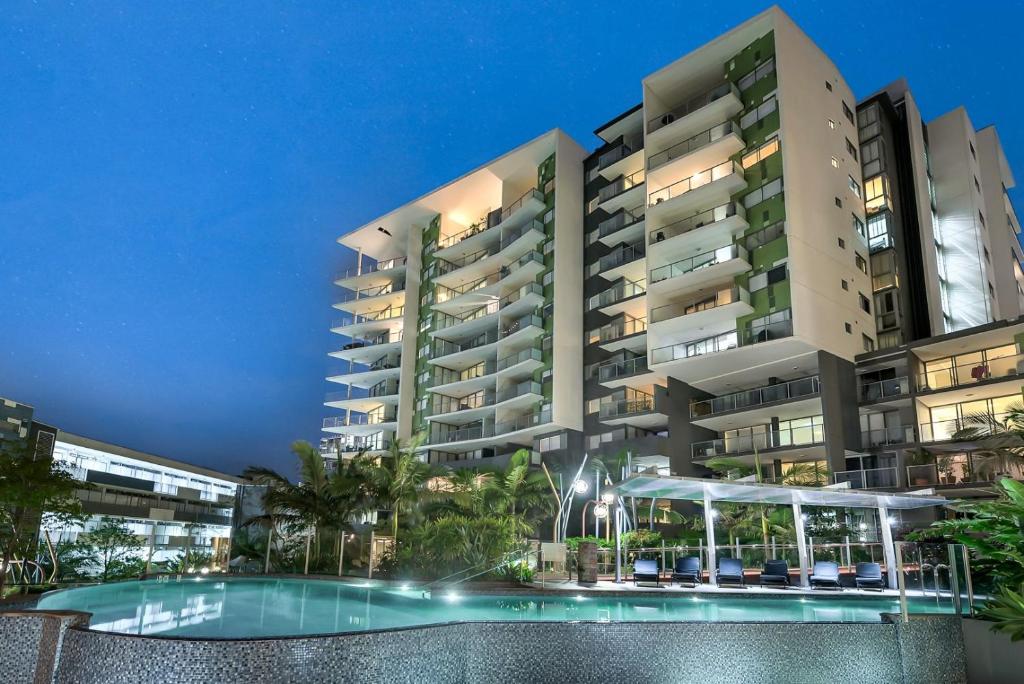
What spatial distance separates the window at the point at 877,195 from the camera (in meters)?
40.7

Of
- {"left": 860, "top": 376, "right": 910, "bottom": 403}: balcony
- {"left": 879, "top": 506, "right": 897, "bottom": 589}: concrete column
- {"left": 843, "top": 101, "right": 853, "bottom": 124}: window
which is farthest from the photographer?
{"left": 843, "top": 101, "right": 853, "bottom": 124}: window

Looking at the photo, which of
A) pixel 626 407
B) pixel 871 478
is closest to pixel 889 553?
pixel 871 478

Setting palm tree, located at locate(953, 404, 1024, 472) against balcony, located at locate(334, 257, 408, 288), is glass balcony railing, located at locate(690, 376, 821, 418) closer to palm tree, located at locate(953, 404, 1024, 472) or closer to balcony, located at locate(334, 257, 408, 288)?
palm tree, located at locate(953, 404, 1024, 472)

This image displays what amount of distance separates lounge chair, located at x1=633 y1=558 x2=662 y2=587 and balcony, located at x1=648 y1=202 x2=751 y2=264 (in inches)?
849

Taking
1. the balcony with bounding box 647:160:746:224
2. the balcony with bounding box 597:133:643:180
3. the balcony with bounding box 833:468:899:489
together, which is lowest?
the balcony with bounding box 833:468:899:489

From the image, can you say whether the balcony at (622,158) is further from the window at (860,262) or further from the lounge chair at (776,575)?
the lounge chair at (776,575)

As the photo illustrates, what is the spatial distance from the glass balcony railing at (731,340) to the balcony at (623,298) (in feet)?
14.8

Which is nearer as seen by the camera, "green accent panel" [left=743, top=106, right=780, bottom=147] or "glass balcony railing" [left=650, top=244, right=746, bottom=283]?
"green accent panel" [left=743, top=106, right=780, bottom=147]

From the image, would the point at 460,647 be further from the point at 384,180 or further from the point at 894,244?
the point at 384,180

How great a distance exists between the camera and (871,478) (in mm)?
32938

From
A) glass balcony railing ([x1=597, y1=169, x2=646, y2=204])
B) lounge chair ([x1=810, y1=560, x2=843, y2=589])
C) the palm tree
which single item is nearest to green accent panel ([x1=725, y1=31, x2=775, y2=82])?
glass balcony railing ([x1=597, y1=169, x2=646, y2=204])

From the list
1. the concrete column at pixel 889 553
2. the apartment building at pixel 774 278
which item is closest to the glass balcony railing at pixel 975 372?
the apartment building at pixel 774 278

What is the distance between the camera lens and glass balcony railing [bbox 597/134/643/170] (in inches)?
1797

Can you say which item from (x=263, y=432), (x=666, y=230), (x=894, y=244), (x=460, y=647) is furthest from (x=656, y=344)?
(x=263, y=432)
